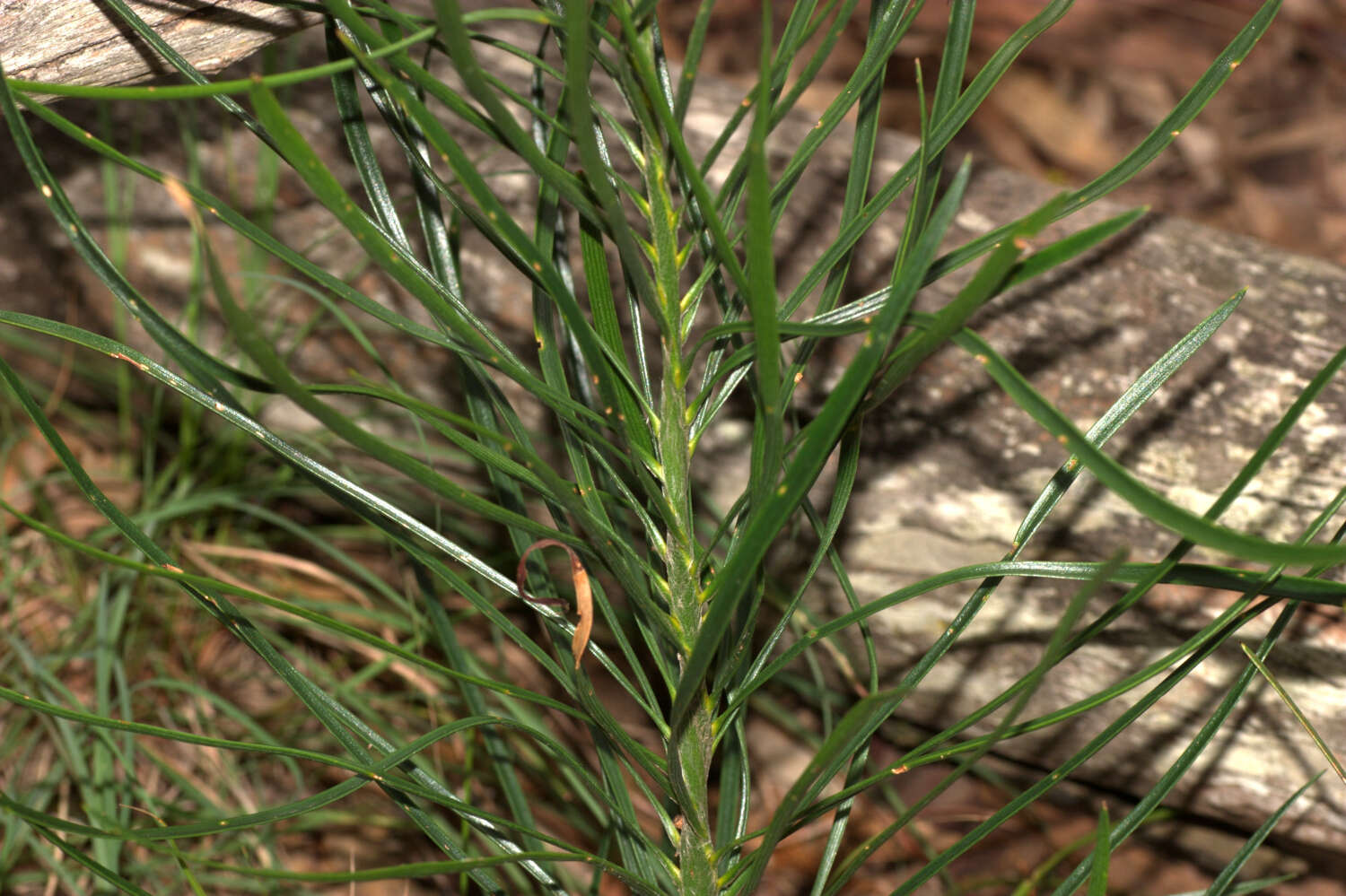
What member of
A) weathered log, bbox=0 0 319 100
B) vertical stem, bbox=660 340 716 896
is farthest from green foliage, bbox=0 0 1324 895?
weathered log, bbox=0 0 319 100

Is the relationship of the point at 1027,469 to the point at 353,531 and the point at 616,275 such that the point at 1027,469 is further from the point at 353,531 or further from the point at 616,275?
the point at 353,531

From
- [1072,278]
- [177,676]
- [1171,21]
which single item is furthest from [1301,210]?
[177,676]

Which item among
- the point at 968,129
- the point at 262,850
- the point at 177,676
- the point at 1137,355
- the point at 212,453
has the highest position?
the point at 968,129

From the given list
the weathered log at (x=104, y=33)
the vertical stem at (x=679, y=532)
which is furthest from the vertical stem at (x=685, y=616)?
the weathered log at (x=104, y=33)

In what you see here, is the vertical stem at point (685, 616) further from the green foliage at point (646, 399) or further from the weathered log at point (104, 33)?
the weathered log at point (104, 33)

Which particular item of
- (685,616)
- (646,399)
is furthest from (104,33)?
(685,616)

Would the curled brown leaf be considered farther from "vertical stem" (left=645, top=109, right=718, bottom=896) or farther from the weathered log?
the weathered log

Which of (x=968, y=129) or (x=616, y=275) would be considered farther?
(x=968, y=129)

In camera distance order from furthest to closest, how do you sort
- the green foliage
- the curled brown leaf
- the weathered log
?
the weathered log → the curled brown leaf → the green foliage
